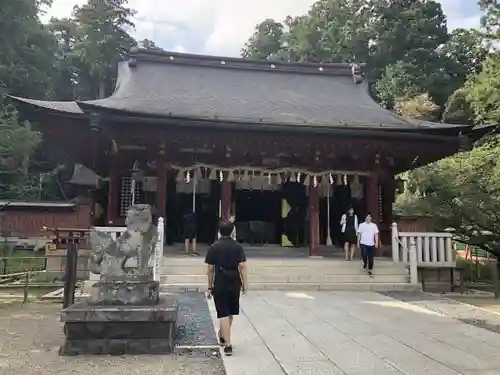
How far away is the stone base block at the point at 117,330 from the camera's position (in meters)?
5.19

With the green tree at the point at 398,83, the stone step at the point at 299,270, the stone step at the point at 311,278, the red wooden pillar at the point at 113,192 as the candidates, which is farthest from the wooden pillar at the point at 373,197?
the green tree at the point at 398,83

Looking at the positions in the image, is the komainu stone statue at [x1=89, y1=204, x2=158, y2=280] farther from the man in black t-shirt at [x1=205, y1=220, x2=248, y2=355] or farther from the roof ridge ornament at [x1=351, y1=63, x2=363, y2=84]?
the roof ridge ornament at [x1=351, y1=63, x2=363, y2=84]

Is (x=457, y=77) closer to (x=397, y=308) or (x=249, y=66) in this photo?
(x=249, y=66)

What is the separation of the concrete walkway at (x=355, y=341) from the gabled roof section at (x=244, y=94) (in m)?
5.67

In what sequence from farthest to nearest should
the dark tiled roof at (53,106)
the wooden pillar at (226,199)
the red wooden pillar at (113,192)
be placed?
the red wooden pillar at (113,192), the wooden pillar at (226,199), the dark tiled roof at (53,106)

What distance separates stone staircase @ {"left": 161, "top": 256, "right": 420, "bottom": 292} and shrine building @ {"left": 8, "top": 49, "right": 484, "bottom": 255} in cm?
167

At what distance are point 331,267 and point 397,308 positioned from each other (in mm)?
3121

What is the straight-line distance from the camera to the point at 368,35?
42.6m

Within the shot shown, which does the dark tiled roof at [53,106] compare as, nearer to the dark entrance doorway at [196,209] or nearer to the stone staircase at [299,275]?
the dark entrance doorway at [196,209]

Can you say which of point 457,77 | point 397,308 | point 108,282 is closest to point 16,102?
point 108,282

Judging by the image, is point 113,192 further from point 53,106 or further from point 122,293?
point 122,293

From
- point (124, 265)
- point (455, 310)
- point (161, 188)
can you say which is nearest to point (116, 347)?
point (124, 265)

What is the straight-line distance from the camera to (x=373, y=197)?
44.2ft

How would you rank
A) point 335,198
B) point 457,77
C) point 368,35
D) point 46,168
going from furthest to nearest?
point 368,35
point 457,77
point 46,168
point 335,198
